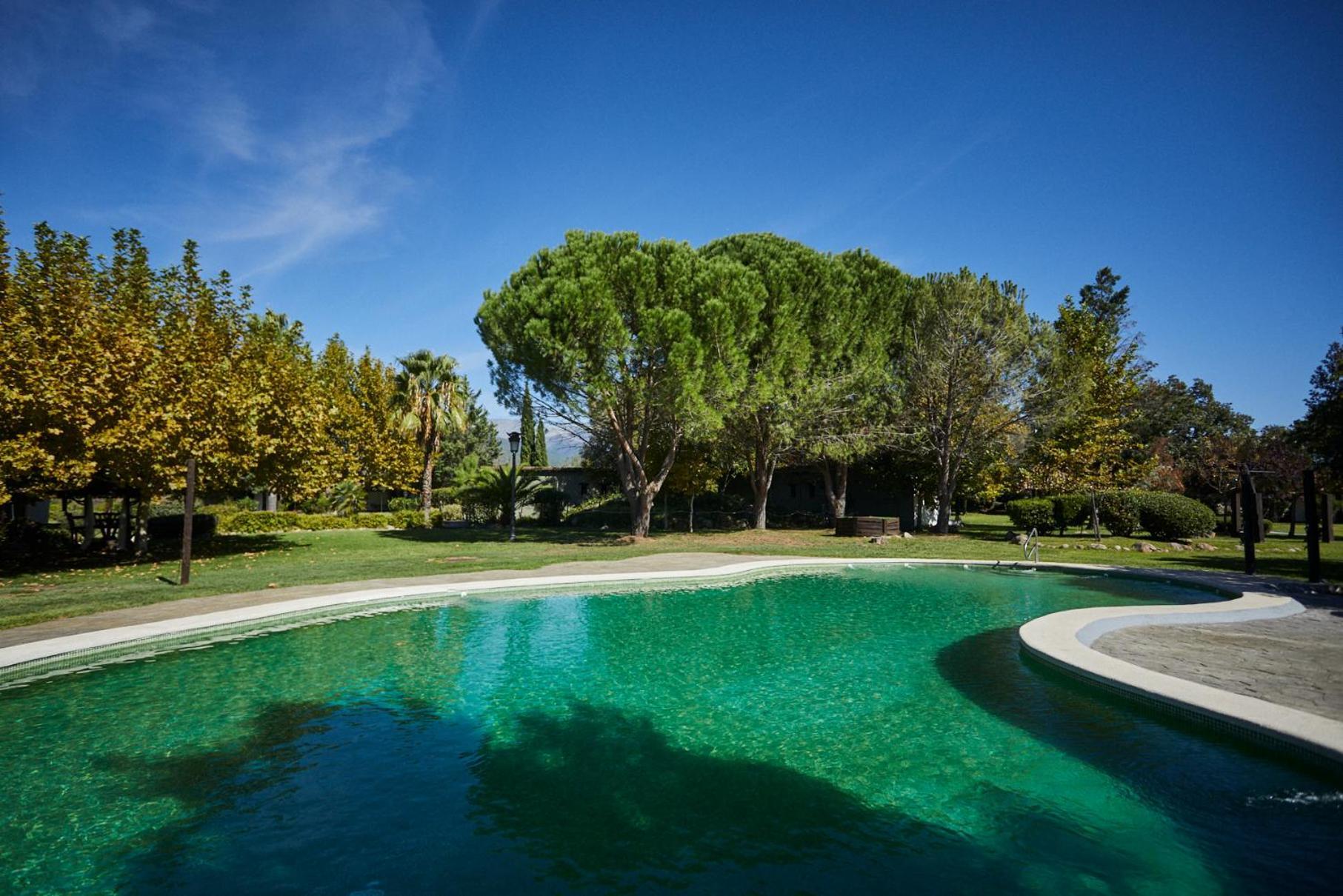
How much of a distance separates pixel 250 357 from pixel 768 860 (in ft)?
74.0

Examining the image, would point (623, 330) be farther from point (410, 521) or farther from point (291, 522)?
point (291, 522)

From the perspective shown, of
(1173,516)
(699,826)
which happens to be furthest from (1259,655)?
(1173,516)

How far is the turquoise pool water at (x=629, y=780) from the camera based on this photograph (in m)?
4.32

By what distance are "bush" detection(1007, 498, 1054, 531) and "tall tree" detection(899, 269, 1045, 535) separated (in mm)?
2706

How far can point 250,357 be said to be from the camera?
20.9 metres

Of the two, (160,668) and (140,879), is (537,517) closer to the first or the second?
(160,668)

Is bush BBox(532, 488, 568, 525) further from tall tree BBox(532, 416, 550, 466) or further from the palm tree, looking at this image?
tall tree BBox(532, 416, 550, 466)

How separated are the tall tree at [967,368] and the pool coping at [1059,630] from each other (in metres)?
12.6

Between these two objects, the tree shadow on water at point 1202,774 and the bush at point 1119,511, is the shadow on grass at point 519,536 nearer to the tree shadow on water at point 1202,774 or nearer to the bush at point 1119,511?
the tree shadow on water at point 1202,774

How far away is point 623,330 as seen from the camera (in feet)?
76.8

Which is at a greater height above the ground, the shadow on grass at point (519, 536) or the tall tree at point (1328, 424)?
the tall tree at point (1328, 424)

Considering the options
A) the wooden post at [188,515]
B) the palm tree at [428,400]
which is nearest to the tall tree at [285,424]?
the wooden post at [188,515]

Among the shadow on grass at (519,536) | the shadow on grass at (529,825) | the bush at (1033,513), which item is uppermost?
the bush at (1033,513)

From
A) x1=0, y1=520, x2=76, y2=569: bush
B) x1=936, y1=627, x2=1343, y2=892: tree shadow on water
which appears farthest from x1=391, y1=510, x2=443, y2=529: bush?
x1=936, y1=627, x2=1343, y2=892: tree shadow on water
